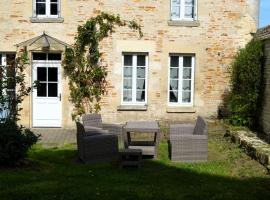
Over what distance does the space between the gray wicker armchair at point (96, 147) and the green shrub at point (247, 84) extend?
19.1ft

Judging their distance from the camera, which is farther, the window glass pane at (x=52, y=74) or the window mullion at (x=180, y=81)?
the window mullion at (x=180, y=81)

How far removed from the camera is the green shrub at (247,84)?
14016 millimetres

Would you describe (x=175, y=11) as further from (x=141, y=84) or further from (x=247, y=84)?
(x=247, y=84)

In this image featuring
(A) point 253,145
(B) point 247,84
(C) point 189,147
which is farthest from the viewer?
(B) point 247,84

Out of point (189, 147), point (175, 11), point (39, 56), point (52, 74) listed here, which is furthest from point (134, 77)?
point (189, 147)

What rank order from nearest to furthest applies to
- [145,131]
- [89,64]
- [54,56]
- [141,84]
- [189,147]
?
1. [189,147]
2. [145,131]
3. [89,64]
4. [54,56]
5. [141,84]

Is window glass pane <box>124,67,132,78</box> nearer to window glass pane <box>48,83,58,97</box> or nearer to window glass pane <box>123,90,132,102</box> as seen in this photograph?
window glass pane <box>123,90,132,102</box>

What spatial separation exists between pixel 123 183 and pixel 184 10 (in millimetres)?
8997

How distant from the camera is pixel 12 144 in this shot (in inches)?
349

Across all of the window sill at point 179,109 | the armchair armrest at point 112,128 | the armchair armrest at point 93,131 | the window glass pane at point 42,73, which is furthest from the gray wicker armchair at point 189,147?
the window glass pane at point 42,73

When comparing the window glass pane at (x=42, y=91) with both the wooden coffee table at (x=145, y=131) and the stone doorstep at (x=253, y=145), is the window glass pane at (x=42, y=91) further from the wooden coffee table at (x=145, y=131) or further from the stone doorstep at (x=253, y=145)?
the stone doorstep at (x=253, y=145)

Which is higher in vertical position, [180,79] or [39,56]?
[39,56]

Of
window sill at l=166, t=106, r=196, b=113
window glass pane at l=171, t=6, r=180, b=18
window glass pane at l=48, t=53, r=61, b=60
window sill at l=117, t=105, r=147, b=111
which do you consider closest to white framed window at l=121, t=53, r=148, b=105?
window sill at l=117, t=105, r=147, b=111

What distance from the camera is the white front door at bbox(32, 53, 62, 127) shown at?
15.2 metres
